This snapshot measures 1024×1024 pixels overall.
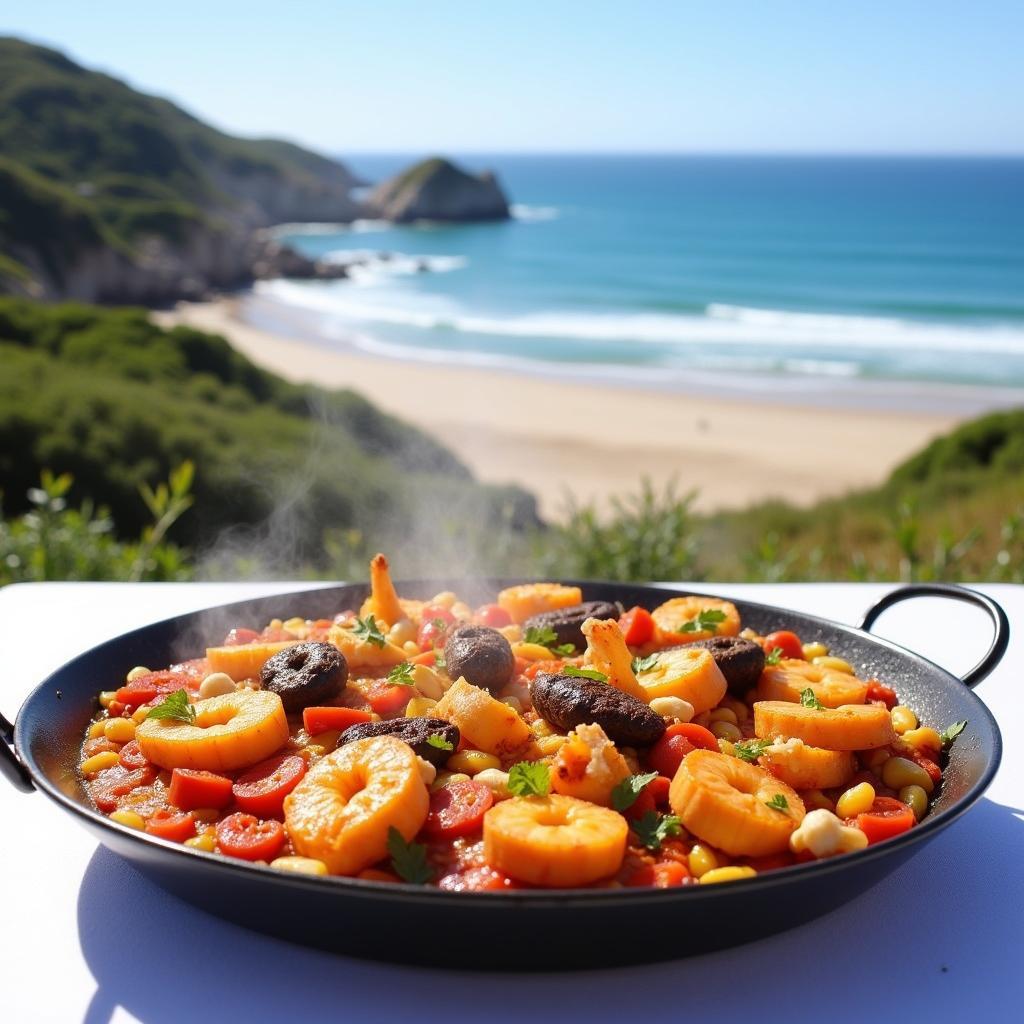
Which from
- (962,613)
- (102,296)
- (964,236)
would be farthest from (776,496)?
(964,236)

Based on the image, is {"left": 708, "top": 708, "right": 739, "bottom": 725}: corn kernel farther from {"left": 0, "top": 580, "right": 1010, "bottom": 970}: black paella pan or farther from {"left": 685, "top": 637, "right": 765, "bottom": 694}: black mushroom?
{"left": 0, "top": 580, "right": 1010, "bottom": 970}: black paella pan

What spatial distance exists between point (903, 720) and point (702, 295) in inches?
1589

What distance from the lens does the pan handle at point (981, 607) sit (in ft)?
8.38

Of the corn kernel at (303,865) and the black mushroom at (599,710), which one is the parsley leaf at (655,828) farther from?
the corn kernel at (303,865)

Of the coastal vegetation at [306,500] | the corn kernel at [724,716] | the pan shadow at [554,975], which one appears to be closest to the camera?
the pan shadow at [554,975]

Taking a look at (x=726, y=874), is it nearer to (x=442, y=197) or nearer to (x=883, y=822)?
(x=883, y=822)

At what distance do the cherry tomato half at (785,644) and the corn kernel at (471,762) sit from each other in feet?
3.20

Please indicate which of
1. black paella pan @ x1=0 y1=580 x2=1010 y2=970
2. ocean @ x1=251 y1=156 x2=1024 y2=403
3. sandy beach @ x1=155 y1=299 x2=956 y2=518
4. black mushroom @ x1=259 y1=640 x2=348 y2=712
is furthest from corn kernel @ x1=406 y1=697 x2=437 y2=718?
ocean @ x1=251 y1=156 x2=1024 y2=403

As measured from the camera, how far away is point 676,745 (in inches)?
85.1

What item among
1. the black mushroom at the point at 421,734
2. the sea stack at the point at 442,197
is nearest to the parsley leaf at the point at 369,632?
the black mushroom at the point at 421,734

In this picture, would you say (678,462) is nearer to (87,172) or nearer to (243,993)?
(243,993)

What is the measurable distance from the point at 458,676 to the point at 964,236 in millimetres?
63843

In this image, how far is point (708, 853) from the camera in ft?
6.25

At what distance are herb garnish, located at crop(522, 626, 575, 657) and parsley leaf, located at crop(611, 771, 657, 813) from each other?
2.49ft
